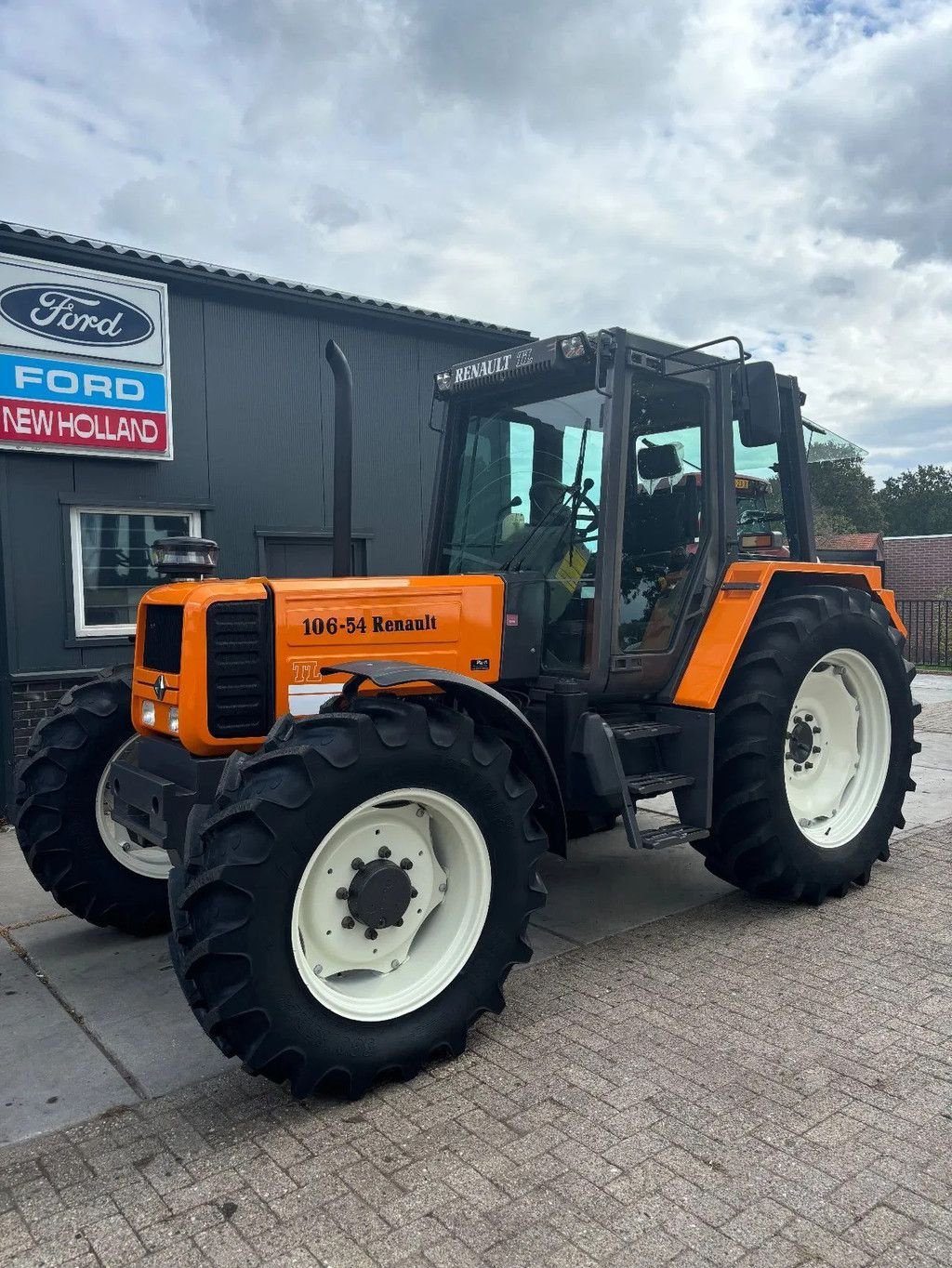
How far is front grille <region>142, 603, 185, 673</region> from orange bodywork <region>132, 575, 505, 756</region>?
0.04 metres

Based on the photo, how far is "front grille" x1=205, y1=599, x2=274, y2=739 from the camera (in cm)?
346

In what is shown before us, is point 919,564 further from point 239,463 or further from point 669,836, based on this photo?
point 669,836

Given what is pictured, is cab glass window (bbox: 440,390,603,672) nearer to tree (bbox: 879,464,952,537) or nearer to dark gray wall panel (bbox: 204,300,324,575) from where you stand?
dark gray wall panel (bbox: 204,300,324,575)

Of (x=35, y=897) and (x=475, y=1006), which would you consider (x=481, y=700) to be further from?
(x=35, y=897)

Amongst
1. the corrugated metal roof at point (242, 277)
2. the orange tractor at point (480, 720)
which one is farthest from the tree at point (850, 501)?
the orange tractor at point (480, 720)

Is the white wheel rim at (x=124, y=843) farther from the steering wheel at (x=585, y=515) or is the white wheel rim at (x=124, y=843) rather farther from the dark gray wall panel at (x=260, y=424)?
the dark gray wall panel at (x=260, y=424)

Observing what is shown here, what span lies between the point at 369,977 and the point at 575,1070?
0.74 meters

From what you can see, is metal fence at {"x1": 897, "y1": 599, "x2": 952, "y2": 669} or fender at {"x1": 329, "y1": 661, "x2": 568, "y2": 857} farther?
metal fence at {"x1": 897, "y1": 599, "x2": 952, "y2": 669}

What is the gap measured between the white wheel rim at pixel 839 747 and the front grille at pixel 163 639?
2929mm

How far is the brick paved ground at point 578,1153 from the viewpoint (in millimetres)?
2375

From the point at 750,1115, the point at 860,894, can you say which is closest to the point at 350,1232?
the point at 750,1115

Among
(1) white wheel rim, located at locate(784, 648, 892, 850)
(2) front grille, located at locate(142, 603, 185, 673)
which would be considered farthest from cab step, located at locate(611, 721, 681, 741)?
(2) front grille, located at locate(142, 603, 185, 673)

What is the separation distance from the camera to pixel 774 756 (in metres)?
4.34

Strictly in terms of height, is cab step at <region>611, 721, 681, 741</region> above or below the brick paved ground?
above
